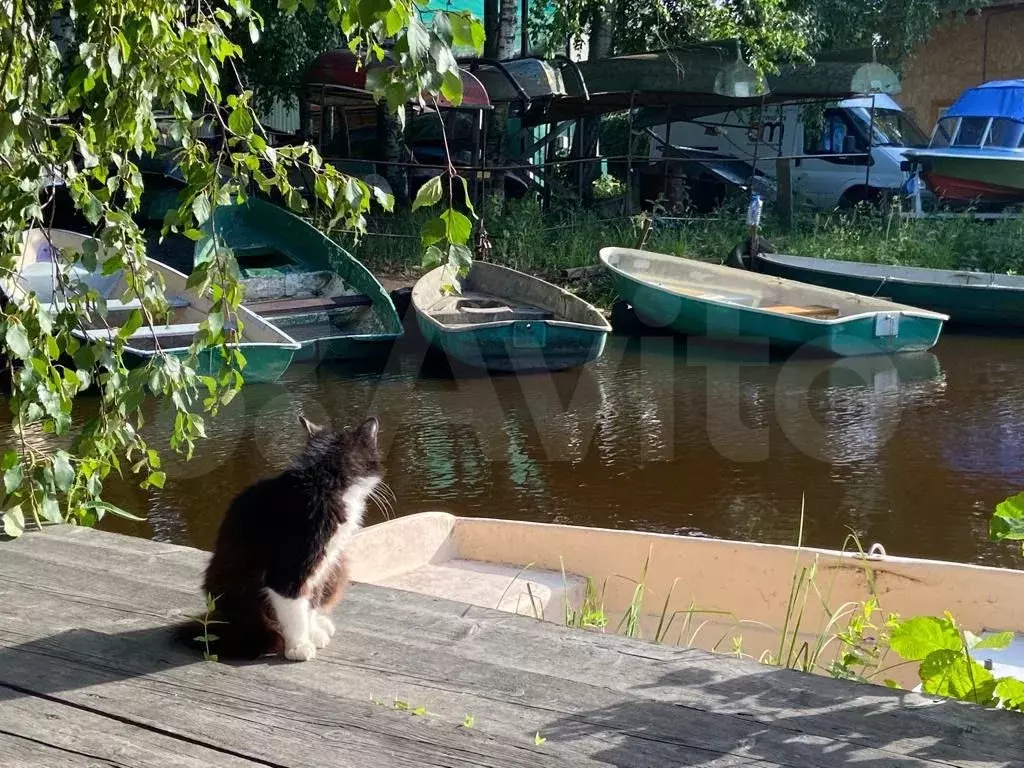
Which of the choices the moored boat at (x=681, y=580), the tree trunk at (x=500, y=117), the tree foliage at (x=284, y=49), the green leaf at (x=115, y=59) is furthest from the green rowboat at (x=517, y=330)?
the green leaf at (x=115, y=59)

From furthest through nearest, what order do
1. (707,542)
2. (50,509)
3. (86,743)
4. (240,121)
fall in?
(707,542)
(50,509)
(240,121)
(86,743)

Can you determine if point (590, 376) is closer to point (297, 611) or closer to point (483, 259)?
point (483, 259)

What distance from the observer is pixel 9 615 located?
10.2ft

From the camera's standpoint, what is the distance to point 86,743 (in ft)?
7.90

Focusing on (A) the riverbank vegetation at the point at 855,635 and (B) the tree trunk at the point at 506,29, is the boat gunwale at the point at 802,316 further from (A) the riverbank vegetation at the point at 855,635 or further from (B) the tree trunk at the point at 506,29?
(A) the riverbank vegetation at the point at 855,635

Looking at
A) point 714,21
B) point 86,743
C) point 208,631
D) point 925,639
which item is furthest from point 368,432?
point 714,21

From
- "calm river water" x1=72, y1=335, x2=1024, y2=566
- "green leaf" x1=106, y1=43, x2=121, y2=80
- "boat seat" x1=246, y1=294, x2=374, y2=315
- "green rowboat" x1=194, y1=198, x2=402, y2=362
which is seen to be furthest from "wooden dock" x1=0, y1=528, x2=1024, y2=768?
"boat seat" x1=246, y1=294, x2=374, y2=315

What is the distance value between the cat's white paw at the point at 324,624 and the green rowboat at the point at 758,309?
31.1ft

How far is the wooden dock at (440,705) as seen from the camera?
2328 millimetres

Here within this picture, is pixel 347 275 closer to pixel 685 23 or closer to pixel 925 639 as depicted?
pixel 685 23

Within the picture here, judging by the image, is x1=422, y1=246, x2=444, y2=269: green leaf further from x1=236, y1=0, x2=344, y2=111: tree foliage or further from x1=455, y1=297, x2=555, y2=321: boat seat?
x1=236, y1=0, x2=344, y2=111: tree foliage

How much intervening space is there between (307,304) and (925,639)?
32.4 feet

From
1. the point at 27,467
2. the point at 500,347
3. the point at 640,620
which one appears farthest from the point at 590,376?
the point at 27,467

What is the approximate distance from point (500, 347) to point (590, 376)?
1158 millimetres
